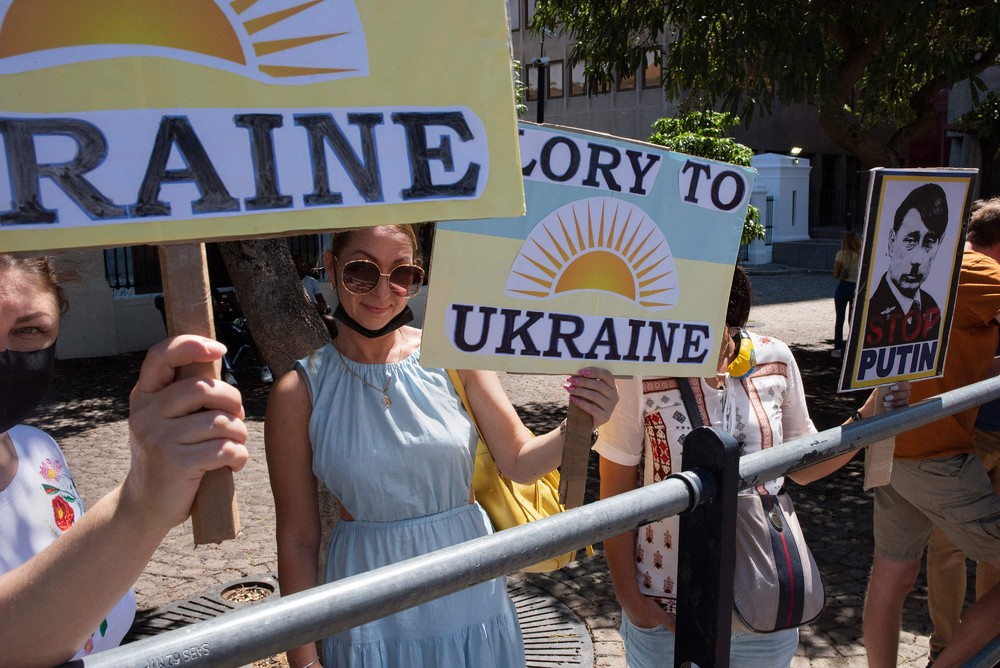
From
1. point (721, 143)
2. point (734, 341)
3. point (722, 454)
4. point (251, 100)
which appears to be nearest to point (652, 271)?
point (722, 454)

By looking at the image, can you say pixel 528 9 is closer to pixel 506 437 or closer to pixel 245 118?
pixel 506 437

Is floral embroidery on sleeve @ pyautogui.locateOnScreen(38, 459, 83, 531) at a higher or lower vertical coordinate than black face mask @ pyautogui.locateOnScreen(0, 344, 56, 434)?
lower

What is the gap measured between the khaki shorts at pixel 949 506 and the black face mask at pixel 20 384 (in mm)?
3119

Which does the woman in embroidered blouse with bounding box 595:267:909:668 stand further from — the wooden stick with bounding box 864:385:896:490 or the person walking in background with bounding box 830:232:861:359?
the person walking in background with bounding box 830:232:861:359

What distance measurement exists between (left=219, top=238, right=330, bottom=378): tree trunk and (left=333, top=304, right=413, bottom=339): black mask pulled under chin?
1.94m

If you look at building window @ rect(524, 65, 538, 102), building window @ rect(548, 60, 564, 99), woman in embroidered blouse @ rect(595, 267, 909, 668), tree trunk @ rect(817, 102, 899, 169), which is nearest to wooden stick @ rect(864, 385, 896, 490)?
woman in embroidered blouse @ rect(595, 267, 909, 668)

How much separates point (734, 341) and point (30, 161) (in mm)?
1869

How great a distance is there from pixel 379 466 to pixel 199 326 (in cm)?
92

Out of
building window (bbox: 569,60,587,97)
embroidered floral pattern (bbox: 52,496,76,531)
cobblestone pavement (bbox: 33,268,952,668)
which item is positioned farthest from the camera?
building window (bbox: 569,60,587,97)

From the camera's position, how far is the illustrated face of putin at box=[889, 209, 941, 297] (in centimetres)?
240

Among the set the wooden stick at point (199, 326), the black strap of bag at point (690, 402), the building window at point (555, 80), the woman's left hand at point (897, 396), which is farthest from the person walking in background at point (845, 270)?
the building window at point (555, 80)

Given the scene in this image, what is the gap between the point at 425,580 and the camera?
46.2 inches

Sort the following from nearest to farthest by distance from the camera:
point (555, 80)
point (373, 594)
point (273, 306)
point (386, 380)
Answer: point (373, 594) → point (386, 380) → point (273, 306) → point (555, 80)

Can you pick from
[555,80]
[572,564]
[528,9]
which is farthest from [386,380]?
[555,80]
